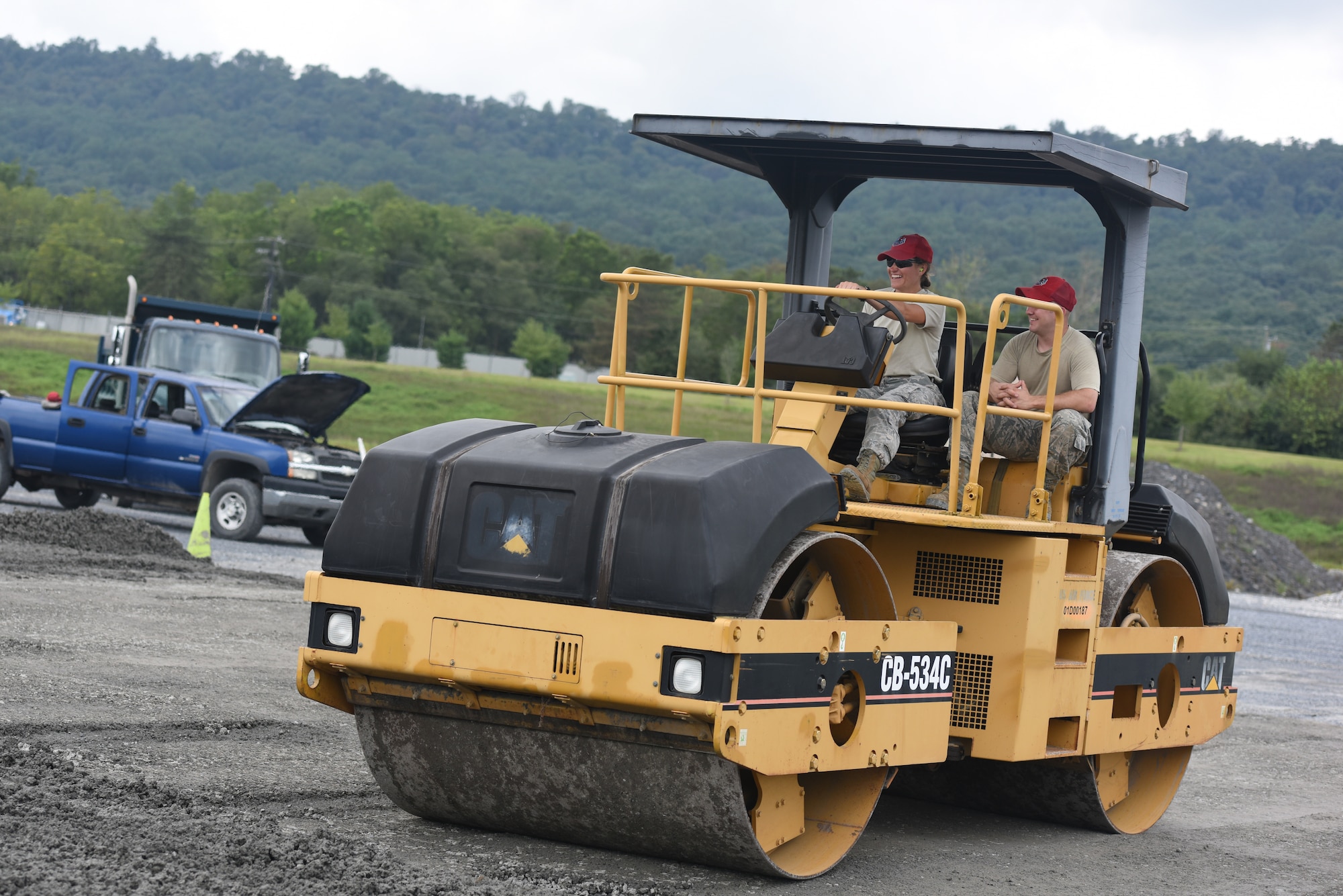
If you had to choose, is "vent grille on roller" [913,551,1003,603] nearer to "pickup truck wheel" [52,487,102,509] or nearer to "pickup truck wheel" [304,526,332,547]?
"pickup truck wheel" [304,526,332,547]

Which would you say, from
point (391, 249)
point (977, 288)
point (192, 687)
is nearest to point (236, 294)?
point (391, 249)

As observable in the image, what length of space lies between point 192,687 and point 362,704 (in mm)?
3360

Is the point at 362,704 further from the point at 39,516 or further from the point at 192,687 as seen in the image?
the point at 39,516

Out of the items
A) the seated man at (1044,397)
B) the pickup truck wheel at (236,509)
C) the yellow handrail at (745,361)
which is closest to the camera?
the yellow handrail at (745,361)

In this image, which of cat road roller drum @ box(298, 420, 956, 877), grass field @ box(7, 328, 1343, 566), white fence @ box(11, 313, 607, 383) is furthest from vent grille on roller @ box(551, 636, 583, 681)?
white fence @ box(11, 313, 607, 383)

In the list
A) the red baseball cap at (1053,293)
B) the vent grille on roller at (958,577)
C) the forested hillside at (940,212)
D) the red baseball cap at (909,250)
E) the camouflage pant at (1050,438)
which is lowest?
the vent grille on roller at (958,577)

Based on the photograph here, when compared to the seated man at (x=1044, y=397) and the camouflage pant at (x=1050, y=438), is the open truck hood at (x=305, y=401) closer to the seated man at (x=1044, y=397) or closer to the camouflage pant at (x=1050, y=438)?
the seated man at (x=1044, y=397)

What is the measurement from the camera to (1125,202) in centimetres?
700

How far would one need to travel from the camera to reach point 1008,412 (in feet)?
19.5

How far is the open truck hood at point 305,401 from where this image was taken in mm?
17312

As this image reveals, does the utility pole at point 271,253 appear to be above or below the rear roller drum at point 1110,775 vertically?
above

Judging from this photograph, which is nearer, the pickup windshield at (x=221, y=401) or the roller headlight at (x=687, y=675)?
the roller headlight at (x=687, y=675)

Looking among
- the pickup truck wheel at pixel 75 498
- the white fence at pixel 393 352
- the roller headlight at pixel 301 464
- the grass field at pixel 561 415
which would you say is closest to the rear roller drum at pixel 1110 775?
the roller headlight at pixel 301 464

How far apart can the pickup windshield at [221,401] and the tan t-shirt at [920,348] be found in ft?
41.9
